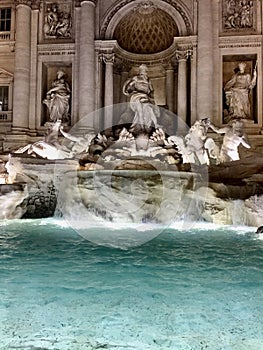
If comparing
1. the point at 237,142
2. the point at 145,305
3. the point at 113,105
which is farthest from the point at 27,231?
the point at 113,105

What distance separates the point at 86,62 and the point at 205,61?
5344mm

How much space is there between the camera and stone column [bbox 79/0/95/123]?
19.2 meters

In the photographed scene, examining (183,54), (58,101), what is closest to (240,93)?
(183,54)

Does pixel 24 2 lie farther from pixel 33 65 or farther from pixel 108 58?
pixel 108 58

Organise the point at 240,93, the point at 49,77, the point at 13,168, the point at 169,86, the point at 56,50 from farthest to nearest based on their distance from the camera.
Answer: the point at 49,77, the point at 169,86, the point at 56,50, the point at 240,93, the point at 13,168

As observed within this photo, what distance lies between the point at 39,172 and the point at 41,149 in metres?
2.27

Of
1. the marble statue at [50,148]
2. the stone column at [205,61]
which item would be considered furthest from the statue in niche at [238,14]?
the marble statue at [50,148]

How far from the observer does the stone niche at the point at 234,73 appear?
62.3 feet

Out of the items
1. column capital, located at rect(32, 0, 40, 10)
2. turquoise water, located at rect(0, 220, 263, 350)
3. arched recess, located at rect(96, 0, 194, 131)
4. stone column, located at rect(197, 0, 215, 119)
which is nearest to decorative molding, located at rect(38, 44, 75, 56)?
arched recess, located at rect(96, 0, 194, 131)

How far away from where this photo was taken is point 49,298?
423cm

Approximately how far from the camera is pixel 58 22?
20.4 meters

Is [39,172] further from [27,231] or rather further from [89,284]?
[89,284]

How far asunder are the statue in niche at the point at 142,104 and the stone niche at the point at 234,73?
334cm

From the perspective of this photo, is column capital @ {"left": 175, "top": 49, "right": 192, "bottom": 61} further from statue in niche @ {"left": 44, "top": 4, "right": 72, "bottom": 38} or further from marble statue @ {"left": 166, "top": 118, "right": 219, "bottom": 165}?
marble statue @ {"left": 166, "top": 118, "right": 219, "bottom": 165}
